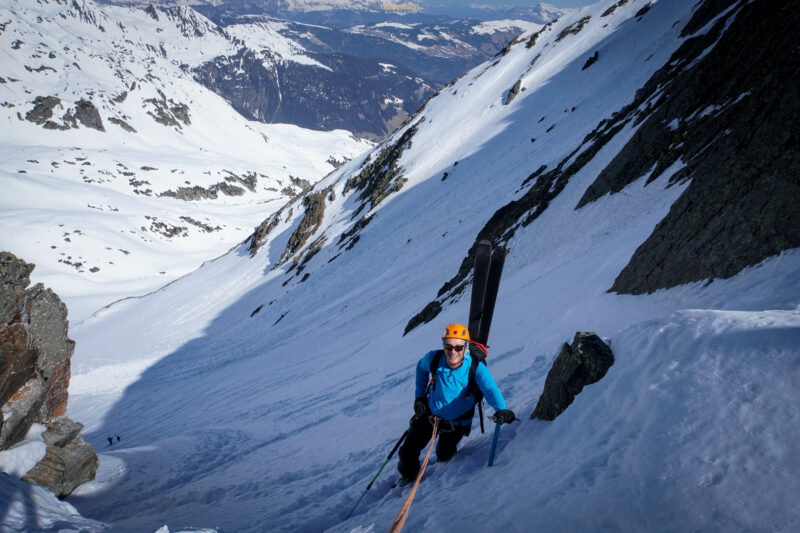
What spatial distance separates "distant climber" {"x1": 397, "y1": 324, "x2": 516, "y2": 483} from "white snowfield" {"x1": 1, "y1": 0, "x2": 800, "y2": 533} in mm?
379

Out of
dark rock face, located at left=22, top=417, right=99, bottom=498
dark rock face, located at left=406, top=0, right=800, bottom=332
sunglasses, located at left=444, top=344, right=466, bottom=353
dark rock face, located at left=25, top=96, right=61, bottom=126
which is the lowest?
dark rock face, located at left=406, top=0, right=800, bottom=332

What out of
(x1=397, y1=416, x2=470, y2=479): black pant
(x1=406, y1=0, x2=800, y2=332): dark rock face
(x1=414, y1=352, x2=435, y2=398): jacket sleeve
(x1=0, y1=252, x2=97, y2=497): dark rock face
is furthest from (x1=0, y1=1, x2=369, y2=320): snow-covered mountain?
(x1=414, y1=352, x2=435, y2=398): jacket sleeve

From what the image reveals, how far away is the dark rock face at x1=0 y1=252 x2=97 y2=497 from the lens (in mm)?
9133

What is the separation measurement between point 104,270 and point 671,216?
103 m

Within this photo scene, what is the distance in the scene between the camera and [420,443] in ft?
19.5

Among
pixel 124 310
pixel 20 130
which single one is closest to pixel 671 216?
pixel 124 310

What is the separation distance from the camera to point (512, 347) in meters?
9.69

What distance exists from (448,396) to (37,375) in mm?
10586

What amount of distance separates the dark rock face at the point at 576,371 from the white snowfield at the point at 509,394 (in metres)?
0.20

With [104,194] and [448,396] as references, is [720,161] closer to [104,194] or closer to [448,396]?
[448,396]

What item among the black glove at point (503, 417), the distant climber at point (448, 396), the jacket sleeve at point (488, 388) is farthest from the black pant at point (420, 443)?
the black glove at point (503, 417)

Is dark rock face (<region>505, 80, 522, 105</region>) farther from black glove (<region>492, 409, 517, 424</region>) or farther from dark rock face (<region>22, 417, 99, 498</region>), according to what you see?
black glove (<region>492, 409, 517, 424</region>)

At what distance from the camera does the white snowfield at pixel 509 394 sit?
3.20 metres

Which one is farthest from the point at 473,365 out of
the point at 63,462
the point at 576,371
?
the point at 63,462
